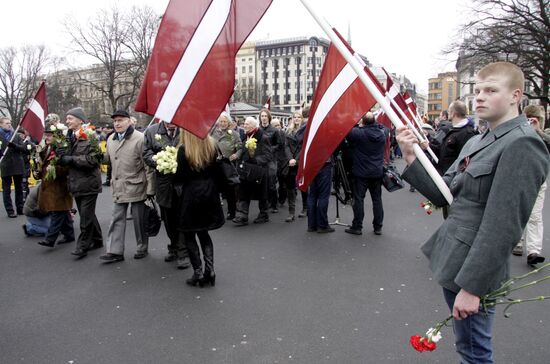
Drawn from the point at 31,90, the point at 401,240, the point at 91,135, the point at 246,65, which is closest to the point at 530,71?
the point at 401,240

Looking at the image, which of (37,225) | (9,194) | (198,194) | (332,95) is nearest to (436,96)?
(9,194)

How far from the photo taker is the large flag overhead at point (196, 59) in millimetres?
3088

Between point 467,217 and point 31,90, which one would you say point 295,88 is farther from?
point 467,217

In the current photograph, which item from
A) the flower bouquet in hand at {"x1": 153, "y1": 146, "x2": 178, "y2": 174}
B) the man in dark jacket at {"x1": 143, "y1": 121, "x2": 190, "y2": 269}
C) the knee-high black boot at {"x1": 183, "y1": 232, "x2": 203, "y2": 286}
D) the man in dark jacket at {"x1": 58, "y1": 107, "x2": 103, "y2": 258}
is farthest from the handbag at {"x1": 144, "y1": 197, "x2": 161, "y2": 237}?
the flower bouquet in hand at {"x1": 153, "y1": 146, "x2": 178, "y2": 174}

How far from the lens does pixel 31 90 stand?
5434 cm

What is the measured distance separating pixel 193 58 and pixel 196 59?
0.9 inches

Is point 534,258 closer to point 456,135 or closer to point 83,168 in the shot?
point 456,135

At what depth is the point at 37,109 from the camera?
A: 7.30 meters

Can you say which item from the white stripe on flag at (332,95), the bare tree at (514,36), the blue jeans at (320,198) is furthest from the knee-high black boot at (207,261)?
the bare tree at (514,36)

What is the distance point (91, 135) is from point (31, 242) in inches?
93.8

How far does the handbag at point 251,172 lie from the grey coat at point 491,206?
6.23 m

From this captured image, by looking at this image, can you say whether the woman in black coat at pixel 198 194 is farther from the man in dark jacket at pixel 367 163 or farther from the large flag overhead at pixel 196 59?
the man in dark jacket at pixel 367 163

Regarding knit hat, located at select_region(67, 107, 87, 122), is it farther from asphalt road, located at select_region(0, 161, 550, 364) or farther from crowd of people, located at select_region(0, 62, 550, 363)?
asphalt road, located at select_region(0, 161, 550, 364)

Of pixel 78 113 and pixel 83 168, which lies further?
pixel 78 113
